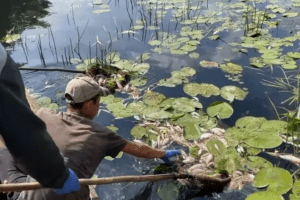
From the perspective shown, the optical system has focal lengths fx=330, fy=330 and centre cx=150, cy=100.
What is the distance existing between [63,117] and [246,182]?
194 centimetres

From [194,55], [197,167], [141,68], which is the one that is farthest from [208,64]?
[197,167]

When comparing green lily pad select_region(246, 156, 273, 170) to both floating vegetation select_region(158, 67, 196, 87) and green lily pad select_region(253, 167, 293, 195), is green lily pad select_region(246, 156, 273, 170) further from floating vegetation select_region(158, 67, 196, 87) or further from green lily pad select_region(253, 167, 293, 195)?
floating vegetation select_region(158, 67, 196, 87)

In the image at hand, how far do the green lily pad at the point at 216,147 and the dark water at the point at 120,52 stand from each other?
47cm

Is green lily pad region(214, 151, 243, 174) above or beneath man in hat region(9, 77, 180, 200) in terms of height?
beneath

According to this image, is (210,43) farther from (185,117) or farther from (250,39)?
(185,117)

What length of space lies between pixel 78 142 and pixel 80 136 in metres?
0.05

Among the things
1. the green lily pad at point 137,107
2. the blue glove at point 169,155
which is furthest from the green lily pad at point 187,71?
the blue glove at point 169,155

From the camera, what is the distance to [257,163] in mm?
3527

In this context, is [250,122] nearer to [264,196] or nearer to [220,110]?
[220,110]

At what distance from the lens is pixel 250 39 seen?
615cm

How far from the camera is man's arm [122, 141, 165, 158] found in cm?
296

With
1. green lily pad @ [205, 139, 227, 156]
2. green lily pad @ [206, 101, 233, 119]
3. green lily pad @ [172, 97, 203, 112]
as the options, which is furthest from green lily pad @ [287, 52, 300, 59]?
green lily pad @ [205, 139, 227, 156]

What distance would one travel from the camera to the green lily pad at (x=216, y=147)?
363cm

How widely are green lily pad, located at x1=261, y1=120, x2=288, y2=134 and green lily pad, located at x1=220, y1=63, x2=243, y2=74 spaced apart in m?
1.42
